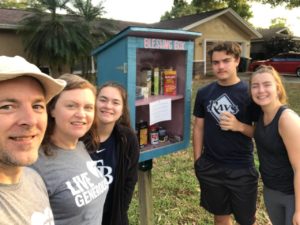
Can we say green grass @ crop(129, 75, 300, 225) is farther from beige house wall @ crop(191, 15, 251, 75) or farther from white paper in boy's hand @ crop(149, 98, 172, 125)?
beige house wall @ crop(191, 15, 251, 75)

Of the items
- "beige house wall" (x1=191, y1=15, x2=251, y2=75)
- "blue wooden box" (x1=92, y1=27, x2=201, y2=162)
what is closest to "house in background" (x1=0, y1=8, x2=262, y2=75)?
"beige house wall" (x1=191, y1=15, x2=251, y2=75)

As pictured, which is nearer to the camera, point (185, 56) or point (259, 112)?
point (259, 112)

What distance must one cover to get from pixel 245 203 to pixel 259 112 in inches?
27.0

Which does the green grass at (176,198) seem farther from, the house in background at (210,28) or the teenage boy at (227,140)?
the house in background at (210,28)

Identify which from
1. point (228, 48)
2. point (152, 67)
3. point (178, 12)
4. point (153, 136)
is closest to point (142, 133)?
point (153, 136)

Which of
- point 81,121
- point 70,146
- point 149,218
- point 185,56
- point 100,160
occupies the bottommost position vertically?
point 149,218

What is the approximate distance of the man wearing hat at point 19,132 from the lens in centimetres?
104

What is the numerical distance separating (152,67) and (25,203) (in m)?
1.86

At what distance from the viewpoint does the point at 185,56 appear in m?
2.62

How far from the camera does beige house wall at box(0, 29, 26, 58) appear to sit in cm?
1248

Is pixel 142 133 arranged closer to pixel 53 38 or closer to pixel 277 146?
pixel 277 146

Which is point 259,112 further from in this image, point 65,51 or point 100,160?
point 65,51

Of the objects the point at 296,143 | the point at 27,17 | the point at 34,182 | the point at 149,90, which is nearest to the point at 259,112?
the point at 296,143

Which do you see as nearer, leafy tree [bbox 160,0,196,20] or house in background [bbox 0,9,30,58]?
house in background [bbox 0,9,30,58]
